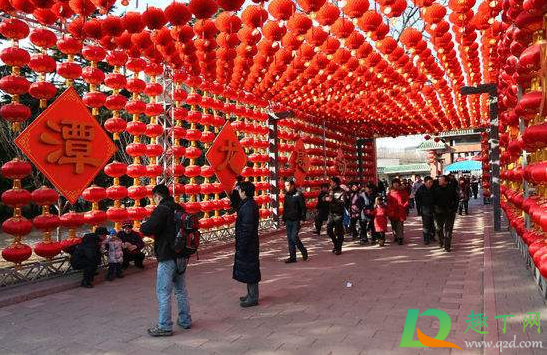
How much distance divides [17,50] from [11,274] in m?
3.78

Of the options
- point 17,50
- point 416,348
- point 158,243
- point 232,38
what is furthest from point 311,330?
point 17,50

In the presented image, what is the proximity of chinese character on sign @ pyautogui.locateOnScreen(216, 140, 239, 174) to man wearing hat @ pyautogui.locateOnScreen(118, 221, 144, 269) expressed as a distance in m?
3.04

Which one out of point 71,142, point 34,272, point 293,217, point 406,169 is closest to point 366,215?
point 293,217

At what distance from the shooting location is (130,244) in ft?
28.3

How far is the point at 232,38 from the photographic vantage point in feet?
26.1

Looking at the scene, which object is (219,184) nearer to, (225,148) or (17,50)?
(225,148)

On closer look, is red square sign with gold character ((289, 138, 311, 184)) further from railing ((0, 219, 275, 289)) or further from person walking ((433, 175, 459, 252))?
railing ((0, 219, 275, 289))

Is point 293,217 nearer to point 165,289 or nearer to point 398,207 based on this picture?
point 398,207

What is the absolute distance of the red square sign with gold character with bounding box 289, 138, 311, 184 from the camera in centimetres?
1608

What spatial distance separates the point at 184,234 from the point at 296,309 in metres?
1.92

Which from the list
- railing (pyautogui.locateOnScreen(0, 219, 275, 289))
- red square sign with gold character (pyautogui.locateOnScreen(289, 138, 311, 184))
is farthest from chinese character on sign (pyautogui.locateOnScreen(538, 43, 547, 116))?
red square sign with gold character (pyautogui.locateOnScreen(289, 138, 311, 184))

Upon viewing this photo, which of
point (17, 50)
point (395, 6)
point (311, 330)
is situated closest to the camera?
point (311, 330)

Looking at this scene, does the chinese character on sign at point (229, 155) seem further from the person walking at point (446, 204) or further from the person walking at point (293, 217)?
the person walking at point (446, 204)
